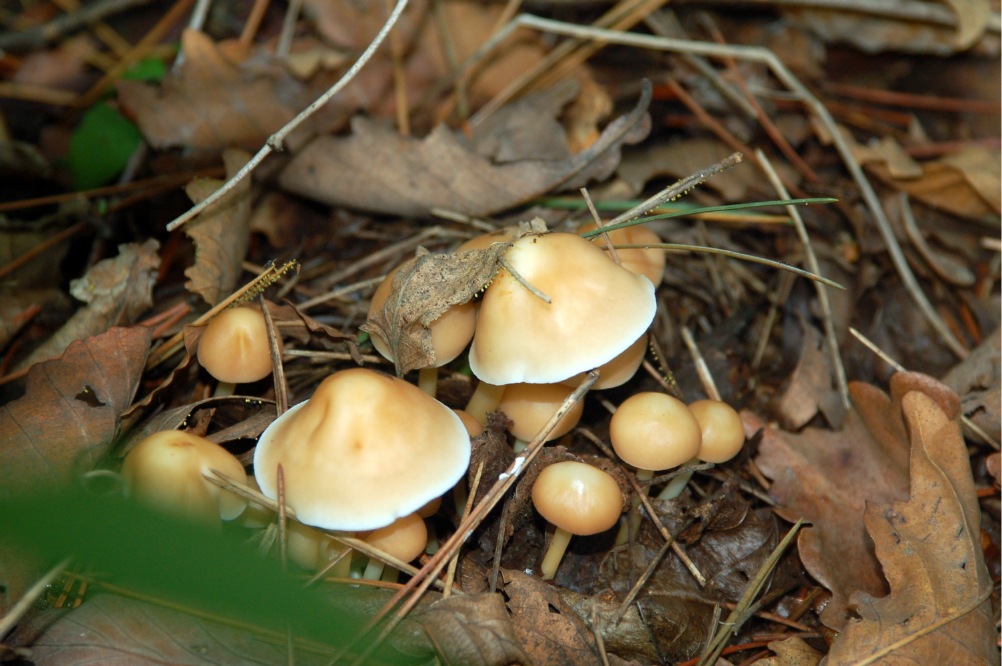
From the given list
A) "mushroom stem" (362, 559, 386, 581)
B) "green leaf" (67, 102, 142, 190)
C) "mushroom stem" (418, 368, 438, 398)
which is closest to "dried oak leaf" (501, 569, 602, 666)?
"mushroom stem" (362, 559, 386, 581)

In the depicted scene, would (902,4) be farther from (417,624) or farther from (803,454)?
(417,624)

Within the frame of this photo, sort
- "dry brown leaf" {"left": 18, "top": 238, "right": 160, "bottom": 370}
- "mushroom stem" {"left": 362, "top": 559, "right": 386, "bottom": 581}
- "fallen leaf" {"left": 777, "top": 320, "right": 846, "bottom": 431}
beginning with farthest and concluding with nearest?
"fallen leaf" {"left": 777, "top": 320, "right": 846, "bottom": 431} < "dry brown leaf" {"left": 18, "top": 238, "right": 160, "bottom": 370} < "mushroom stem" {"left": 362, "top": 559, "right": 386, "bottom": 581}

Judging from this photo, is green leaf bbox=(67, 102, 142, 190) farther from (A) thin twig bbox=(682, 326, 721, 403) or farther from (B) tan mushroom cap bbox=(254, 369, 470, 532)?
(A) thin twig bbox=(682, 326, 721, 403)

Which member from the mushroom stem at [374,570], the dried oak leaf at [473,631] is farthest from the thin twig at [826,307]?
the mushroom stem at [374,570]

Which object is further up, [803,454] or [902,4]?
[902,4]

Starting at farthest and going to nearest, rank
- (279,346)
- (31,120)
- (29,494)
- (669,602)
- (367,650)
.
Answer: (31,120), (279,346), (669,602), (367,650), (29,494)

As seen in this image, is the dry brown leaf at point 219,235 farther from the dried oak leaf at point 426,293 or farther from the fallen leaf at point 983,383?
the fallen leaf at point 983,383

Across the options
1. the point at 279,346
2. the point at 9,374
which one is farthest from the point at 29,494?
the point at 9,374
